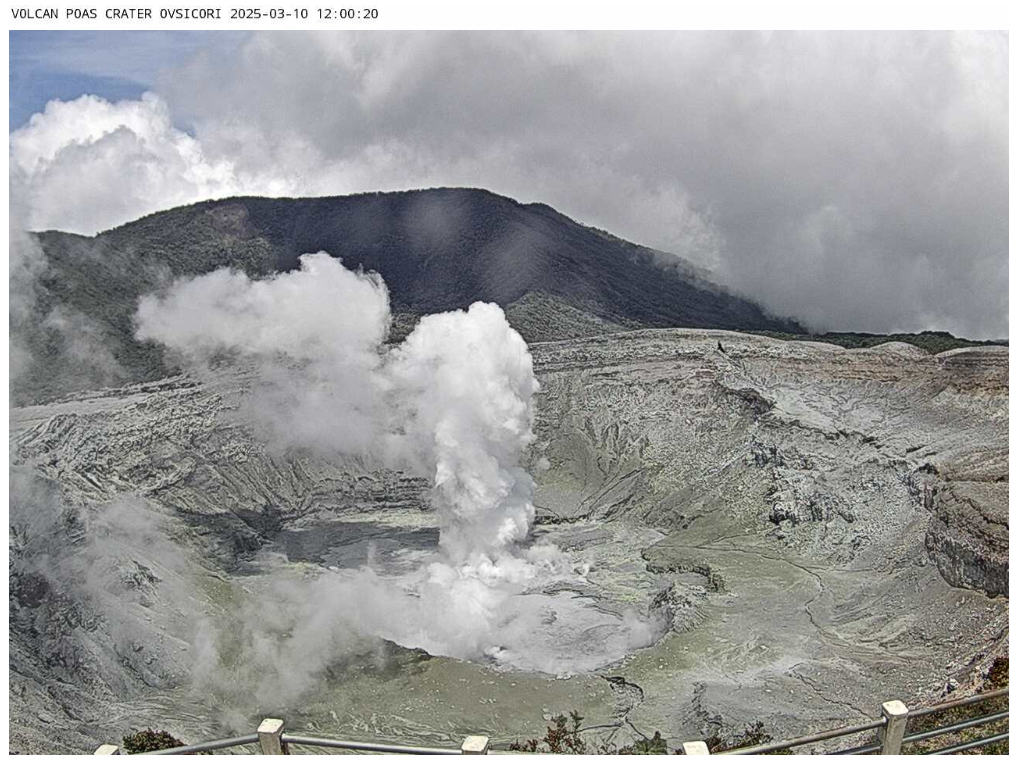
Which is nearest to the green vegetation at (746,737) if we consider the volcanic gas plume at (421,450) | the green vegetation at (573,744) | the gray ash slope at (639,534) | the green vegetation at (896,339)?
the gray ash slope at (639,534)

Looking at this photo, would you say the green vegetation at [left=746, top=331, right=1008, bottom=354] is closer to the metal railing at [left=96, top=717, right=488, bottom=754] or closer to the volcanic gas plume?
the volcanic gas plume

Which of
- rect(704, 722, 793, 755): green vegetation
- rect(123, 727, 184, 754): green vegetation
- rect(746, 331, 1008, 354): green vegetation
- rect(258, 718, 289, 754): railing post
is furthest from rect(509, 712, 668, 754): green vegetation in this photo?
rect(746, 331, 1008, 354): green vegetation

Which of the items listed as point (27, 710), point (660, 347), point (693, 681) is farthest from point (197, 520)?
point (660, 347)

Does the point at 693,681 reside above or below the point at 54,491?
below

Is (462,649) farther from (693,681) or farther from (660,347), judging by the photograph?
(660,347)

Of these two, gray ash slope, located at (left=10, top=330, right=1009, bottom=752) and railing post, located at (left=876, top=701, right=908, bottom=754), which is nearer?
railing post, located at (left=876, top=701, right=908, bottom=754)

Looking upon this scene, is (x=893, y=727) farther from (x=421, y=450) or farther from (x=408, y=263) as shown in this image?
(x=408, y=263)
